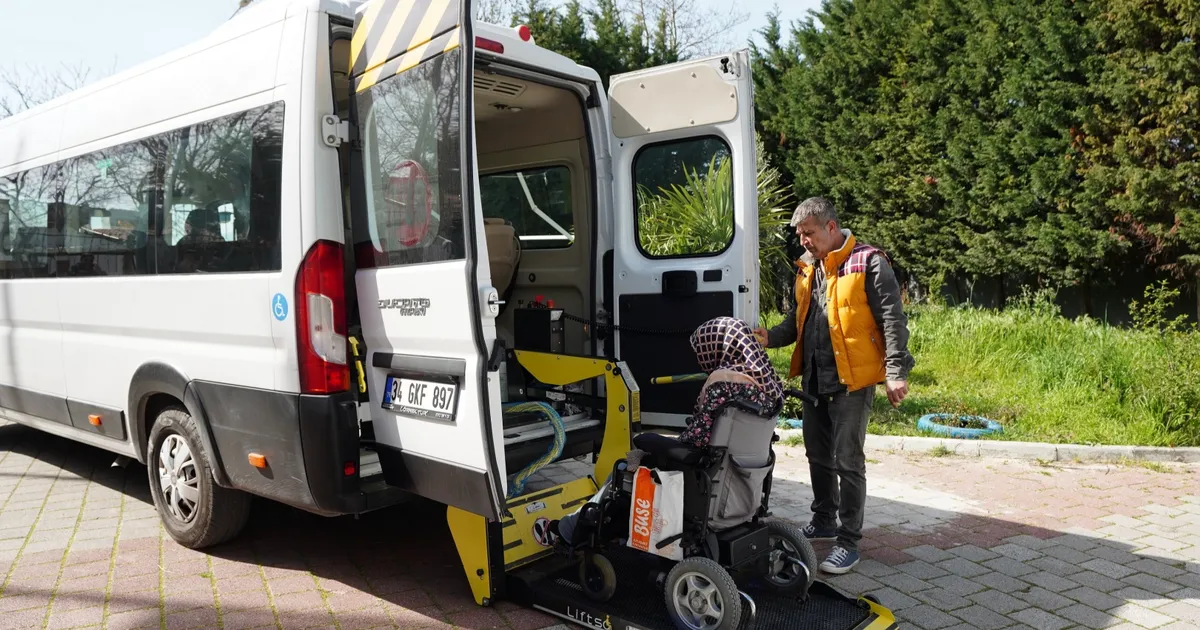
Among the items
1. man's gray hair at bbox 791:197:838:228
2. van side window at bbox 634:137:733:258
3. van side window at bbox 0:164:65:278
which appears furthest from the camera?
van side window at bbox 0:164:65:278

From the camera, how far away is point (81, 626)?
143 inches

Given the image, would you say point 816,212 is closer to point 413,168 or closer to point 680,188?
point 680,188

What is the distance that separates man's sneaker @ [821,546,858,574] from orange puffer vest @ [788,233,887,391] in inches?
31.6

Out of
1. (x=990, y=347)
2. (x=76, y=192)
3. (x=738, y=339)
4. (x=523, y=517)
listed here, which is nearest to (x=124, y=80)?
(x=76, y=192)

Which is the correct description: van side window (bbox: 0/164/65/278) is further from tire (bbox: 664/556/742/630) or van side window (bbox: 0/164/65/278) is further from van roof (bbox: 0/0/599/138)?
tire (bbox: 664/556/742/630)

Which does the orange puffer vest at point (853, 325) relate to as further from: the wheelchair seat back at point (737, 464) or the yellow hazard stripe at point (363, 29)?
the yellow hazard stripe at point (363, 29)

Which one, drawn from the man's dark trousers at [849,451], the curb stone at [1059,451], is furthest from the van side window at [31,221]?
the curb stone at [1059,451]

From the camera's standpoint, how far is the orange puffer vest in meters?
4.16

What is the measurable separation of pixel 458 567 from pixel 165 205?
2.27m


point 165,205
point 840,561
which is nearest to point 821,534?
point 840,561

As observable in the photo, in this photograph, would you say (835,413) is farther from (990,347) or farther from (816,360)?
(990,347)

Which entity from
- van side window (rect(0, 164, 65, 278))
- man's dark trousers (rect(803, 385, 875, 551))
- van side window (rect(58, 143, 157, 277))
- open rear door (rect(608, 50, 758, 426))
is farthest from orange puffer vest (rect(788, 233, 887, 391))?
van side window (rect(0, 164, 65, 278))

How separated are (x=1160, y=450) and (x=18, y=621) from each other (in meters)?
6.84

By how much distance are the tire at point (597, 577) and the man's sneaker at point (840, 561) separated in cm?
112
